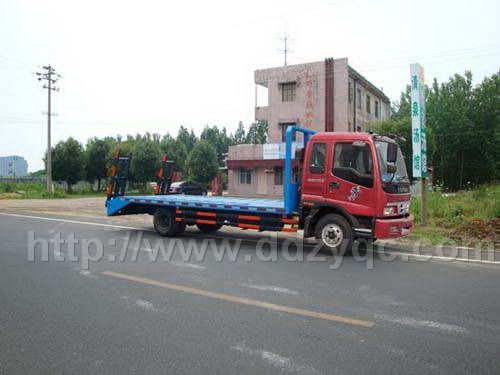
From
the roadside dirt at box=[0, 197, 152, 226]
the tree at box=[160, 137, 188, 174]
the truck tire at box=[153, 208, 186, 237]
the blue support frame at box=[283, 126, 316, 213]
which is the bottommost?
the roadside dirt at box=[0, 197, 152, 226]

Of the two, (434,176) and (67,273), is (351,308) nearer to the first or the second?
(67,273)

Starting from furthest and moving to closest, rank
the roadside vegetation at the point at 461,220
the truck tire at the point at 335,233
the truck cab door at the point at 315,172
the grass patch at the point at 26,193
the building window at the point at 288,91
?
the grass patch at the point at 26,193 < the building window at the point at 288,91 < the roadside vegetation at the point at 461,220 < the truck cab door at the point at 315,172 < the truck tire at the point at 335,233

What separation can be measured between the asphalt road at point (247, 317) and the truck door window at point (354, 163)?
163cm

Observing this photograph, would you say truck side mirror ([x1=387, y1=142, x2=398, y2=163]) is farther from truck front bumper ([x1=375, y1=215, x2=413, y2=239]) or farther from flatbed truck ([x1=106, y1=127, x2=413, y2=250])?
truck front bumper ([x1=375, y1=215, x2=413, y2=239])

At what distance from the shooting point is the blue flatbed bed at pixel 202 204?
965 cm

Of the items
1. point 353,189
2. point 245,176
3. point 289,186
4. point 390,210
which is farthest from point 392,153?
point 245,176

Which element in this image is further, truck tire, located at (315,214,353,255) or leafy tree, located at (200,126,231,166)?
leafy tree, located at (200,126,231,166)

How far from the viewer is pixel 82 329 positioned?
4492mm

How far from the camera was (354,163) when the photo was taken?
855 centimetres

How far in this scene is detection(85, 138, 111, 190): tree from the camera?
51.1 metres

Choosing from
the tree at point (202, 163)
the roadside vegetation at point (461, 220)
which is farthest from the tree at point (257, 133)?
the roadside vegetation at point (461, 220)

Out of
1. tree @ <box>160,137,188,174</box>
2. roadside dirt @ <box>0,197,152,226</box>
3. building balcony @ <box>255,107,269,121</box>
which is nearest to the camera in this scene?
roadside dirt @ <box>0,197,152,226</box>

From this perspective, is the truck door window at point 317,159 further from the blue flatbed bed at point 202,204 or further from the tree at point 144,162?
the tree at point 144,162

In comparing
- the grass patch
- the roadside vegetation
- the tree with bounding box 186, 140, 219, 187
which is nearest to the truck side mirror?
the roadside vegetation
